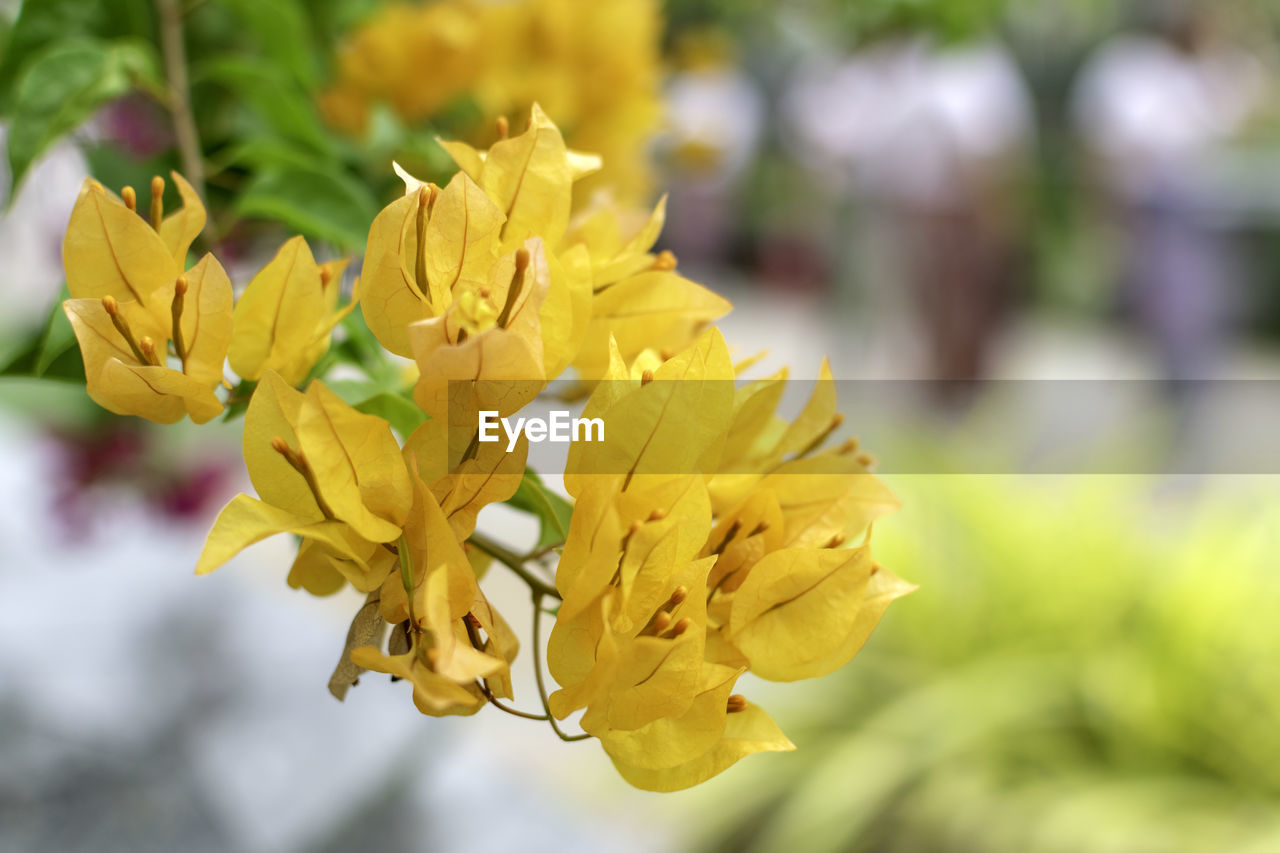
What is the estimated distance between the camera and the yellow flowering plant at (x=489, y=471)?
0.45ft

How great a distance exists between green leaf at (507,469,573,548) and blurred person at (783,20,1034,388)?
5.65ft

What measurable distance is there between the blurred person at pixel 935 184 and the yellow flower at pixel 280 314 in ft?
5.68

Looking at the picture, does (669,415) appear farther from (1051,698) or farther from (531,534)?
(531,534)

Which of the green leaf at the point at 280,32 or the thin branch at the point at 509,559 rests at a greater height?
the green leaf at the point at 280,32

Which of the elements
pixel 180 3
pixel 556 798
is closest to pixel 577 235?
pixel 180 3

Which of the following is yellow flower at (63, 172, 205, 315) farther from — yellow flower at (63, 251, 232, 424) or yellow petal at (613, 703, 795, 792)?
yellow petal at (613, 703, 795, 792)

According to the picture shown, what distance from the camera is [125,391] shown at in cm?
16

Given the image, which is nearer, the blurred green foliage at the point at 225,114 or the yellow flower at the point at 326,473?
the yellow flower at the point at 326,473

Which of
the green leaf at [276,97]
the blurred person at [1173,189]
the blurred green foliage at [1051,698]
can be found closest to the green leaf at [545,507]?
the green leaf at [276,97]

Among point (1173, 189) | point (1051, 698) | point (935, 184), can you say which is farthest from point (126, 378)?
point (1173, 189)

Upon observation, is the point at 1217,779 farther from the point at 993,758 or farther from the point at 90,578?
the point at 90,578

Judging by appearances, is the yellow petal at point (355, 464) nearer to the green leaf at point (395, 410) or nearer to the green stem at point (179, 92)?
the green leaf at point (395, 410)

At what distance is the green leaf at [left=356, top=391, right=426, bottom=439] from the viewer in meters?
0.17

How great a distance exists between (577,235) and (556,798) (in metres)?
0.96
